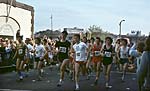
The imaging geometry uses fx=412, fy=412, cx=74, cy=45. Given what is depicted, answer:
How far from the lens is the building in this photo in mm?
29609

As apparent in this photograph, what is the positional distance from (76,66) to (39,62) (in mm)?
3117

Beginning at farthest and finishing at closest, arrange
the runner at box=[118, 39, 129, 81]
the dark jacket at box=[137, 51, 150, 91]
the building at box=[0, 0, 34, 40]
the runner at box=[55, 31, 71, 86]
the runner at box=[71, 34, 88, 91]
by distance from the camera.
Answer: the building at box=[0, 0, 34, 40]
the runner at box=[118, 39, 129, 81]
the runner at box=[55, 31, 71, 86]
the runner at box=[71, 34, 88, 91]
the dark jacket at box=[137, 51, 150, 91]

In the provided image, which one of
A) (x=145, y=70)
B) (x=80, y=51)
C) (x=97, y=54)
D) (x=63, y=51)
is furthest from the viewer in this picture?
(x=97, y=54)

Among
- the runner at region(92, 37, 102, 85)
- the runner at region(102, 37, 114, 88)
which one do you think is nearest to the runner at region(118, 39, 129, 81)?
the runner at region(92, 37, 102, 85)

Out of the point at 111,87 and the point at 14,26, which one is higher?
the point at 14,26

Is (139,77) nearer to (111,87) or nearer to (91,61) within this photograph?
(111,87)

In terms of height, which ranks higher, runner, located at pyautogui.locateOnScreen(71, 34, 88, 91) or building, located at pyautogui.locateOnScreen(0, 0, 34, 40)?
building, located at pyautogui.locateOnScreen(0, 0, 34, 40)

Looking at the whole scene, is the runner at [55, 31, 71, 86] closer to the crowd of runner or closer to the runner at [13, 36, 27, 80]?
the crowd of runner

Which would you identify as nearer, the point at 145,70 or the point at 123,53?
the point at 145,70

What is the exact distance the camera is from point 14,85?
14.3m

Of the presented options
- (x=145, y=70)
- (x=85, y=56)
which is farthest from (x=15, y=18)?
(x=145, y=70)

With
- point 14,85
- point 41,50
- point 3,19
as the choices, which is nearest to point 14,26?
point 3,19

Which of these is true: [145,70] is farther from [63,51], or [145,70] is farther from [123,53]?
[123,53]

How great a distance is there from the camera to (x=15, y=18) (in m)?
30.9
